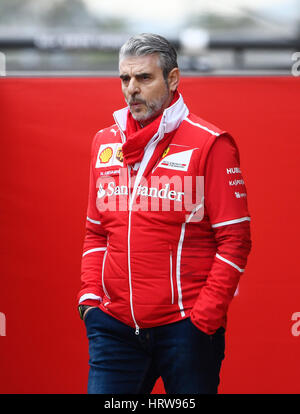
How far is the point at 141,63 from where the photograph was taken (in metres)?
1.78

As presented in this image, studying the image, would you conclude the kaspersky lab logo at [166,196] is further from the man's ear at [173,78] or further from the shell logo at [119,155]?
the man's ear at [173,78]

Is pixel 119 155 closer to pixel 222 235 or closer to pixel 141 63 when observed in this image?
pixel 141 63

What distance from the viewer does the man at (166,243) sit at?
1.71 meters

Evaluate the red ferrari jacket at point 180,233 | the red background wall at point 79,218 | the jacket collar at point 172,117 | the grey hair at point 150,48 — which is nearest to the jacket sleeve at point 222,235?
the red ferrari jacket at point 180,233

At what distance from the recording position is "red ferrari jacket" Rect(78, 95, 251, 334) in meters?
1.70

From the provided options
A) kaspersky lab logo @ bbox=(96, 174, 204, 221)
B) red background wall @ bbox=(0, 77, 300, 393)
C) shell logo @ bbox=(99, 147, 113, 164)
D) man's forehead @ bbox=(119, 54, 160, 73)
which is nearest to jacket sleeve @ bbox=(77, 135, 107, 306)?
shell logo @ bbox=(99, 147, 113, 164)

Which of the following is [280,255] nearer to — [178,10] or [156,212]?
[156,212]

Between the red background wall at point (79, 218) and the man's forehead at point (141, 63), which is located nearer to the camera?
the man's forehead at point (141, 63)

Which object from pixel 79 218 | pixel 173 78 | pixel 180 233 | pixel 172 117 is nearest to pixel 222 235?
pixel 180 233

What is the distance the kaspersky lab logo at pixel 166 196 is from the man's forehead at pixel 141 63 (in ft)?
1.03

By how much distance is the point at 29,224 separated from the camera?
280 centimetres

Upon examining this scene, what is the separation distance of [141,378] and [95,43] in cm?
188

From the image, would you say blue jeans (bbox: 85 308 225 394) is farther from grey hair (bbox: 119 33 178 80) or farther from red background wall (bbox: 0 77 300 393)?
red background wall (bbox: 0 77 300 393)

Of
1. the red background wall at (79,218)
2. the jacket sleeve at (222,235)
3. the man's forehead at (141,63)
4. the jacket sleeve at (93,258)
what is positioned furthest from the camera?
the red background wall at (79,218)
